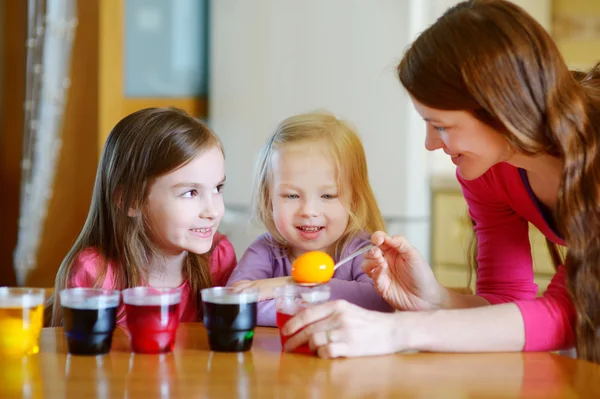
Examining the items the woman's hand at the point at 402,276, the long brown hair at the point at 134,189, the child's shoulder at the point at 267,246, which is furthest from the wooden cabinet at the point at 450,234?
the woman's hand at the point at 402,276

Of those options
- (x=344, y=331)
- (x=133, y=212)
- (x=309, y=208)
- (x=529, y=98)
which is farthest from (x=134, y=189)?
(x=529, y=98)

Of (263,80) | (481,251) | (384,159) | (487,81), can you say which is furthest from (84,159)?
(487,81)

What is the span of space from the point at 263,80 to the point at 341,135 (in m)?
2.04

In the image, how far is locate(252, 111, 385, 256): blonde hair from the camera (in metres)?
1.92

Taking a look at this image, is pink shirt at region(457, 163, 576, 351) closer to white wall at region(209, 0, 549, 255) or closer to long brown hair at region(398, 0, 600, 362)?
long brown hair at region(398, 0, 600, 362)

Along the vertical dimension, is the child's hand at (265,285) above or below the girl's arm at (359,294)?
above

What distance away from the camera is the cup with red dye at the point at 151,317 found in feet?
4.25

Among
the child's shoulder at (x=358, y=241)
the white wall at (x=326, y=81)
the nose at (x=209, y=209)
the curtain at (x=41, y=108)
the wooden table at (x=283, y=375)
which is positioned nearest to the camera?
the wooden table at (x=283, y=375)

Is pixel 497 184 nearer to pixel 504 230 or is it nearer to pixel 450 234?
pixel 504 230

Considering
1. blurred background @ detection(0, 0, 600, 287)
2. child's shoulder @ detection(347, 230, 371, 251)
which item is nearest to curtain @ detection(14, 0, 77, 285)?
blurred background @ detection(0, 0, 600, 287)

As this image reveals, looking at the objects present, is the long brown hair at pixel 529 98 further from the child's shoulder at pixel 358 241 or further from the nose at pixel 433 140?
the child's shoulder at pixel 358 241

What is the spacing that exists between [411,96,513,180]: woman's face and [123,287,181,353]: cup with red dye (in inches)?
22.1

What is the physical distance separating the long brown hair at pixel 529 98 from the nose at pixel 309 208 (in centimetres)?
46

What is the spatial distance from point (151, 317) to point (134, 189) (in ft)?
1.98
